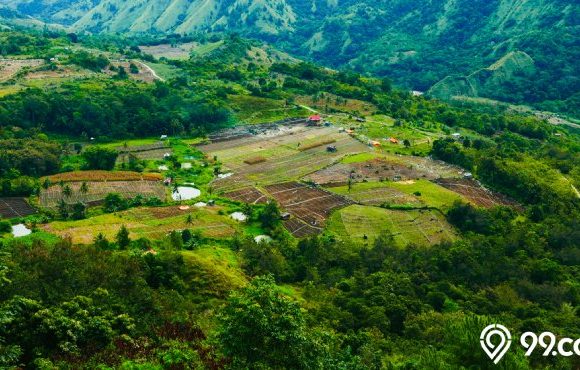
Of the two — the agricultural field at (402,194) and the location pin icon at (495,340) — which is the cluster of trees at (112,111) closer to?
the agricultural field at (402,194)

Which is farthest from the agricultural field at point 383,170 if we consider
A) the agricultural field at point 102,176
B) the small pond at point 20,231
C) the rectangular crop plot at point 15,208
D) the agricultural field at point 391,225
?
the small pond at point 20,231

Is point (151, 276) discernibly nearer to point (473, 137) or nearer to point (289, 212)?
point (289, 212)

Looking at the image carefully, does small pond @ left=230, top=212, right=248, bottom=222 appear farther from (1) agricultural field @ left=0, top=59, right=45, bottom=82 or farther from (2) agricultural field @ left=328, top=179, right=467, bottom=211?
(1) agricultural field @ left=0, top=59, right=45, bottom=82

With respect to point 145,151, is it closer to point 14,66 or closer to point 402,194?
point 402,194

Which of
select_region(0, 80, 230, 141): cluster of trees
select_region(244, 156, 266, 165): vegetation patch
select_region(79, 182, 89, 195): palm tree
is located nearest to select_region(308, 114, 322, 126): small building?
select_region(0, 80, 230, 141): cluster of trees

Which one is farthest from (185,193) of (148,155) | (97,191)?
(148,155)
